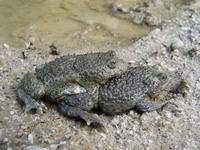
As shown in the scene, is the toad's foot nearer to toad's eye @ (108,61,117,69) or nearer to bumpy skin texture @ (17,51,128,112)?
bumpy skin texture @ (17,51,128,112)

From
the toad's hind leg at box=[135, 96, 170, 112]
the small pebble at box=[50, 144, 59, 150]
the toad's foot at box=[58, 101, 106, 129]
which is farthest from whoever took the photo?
the toad's hind leg at box=[135, 96, 170, 112]

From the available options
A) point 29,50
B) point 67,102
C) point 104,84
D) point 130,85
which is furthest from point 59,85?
point 29,50

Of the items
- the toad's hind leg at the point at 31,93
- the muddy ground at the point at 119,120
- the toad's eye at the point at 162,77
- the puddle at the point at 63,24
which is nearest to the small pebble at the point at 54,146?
the muddy ground at the point at 119,120

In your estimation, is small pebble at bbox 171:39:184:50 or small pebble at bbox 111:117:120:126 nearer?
small pebble at bbox 111:117:120:126

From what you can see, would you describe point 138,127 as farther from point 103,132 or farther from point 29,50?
point 29,50

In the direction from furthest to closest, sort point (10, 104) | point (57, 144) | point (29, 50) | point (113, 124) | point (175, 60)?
point (29, 50), point (175, 60), point (10, 104), point (113, 124), point (57, 144)

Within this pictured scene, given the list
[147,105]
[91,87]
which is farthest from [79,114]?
[147,105]

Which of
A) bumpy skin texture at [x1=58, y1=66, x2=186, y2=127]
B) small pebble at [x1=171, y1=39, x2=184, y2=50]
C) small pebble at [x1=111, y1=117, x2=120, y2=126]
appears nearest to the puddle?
small pebble at [x1=171, y1=39, x2=184, y2=50]
